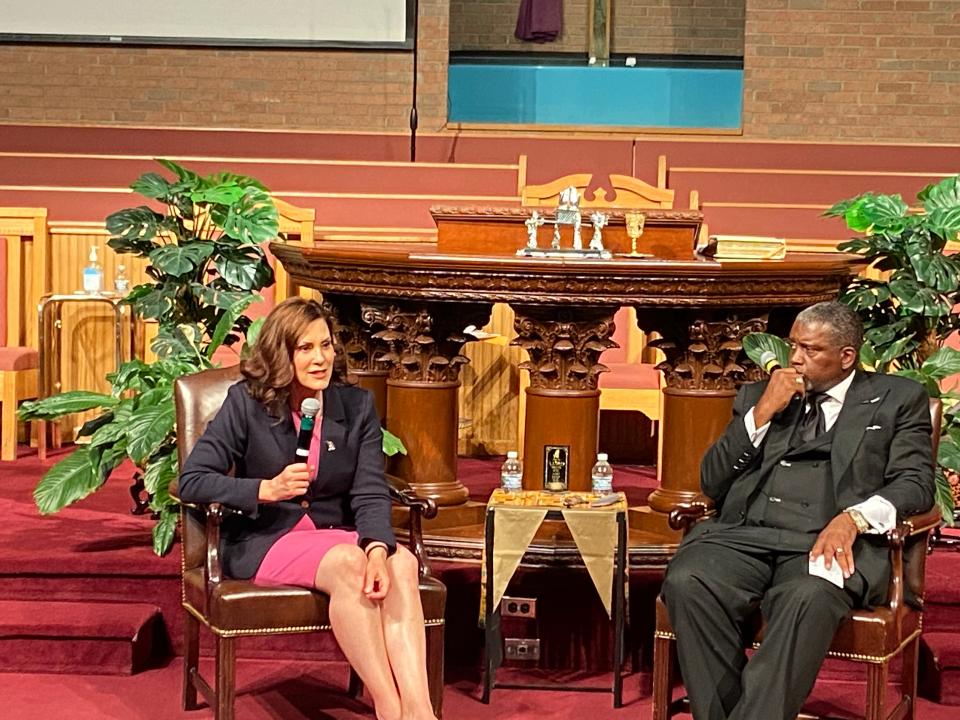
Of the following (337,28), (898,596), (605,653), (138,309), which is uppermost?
(337,28)

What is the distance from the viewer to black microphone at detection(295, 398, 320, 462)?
10.2ft

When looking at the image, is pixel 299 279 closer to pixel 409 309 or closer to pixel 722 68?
pixel 409 309

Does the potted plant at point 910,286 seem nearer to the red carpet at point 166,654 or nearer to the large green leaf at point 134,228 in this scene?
the red carpet at point 166,654

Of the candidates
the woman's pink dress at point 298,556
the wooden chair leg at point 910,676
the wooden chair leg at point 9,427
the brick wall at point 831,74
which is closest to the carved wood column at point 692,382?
the wooden chair leg at point 910,676

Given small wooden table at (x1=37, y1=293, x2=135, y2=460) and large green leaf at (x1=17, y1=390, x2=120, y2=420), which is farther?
small wooden table at (x1=37, y1=293, x2=135, y2=460)

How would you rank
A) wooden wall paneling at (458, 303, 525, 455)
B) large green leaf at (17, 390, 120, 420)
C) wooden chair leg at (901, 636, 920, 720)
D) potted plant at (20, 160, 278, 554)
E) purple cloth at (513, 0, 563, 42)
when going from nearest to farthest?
1. wooden chair leg at (901, 636, 920, 720)
2. potted plant at (20, 160, 278, 554)
3. large green leaf at (17, 390, 120, 420)
4. wooden wall paneling at (458, 303, 525, 455)
5. purple cloth at (513, 0, 563, 42)

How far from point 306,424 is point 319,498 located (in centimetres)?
35

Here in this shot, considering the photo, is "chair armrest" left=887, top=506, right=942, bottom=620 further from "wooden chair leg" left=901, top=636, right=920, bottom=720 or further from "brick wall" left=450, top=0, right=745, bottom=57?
"brick wall" left=450, top=0, right=745, bottom=57

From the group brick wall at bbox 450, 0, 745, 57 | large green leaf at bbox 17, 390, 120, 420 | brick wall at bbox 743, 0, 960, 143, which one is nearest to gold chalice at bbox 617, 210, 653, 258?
large green leaf at bbox 17, 390, 120, 420

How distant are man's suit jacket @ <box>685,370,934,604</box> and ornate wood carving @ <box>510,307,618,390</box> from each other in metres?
0.74

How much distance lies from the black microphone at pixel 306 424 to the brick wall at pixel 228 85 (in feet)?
22.2

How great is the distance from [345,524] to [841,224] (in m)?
3.62

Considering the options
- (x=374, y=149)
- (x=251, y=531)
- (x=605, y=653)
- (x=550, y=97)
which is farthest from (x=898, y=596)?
(x=550, y=97)

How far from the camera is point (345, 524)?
3.48 metres
